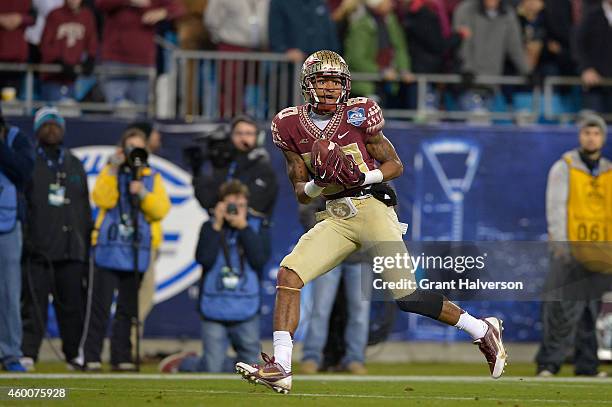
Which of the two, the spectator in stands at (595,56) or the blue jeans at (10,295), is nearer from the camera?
the blue jeans at (10,295)

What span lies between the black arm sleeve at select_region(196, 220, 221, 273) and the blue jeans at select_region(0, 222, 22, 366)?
1.53 metres

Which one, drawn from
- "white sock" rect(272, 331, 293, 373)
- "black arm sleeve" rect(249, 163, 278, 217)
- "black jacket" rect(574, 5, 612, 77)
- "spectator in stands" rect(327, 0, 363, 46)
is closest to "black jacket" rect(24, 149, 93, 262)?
"black arm sleeve" rect(249, 163, 278, 217)

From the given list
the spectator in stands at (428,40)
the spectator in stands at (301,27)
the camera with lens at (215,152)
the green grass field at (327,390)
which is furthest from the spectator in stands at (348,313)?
the spectator in stands at (428,40)

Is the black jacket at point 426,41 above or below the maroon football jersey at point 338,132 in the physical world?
above

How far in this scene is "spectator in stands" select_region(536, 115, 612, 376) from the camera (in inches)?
495

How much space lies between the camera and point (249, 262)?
12438mm

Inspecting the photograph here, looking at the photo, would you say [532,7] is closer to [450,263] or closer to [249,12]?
[249,12]

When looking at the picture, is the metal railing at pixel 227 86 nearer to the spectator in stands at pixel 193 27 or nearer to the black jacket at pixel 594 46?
the spectator in stands at pixel 193 27

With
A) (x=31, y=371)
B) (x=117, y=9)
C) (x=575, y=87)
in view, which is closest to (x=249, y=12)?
(x=117, y=9)

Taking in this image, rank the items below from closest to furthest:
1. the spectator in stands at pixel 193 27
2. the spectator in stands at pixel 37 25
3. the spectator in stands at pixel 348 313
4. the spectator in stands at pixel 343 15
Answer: the spectator in stands at pixel 348 313 → the spectator in stands at pixel 37 25 → the spectator in stands at pixel 343 15 → the spectator in stands at pixel 193 27

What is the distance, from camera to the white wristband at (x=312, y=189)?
9.02 metres

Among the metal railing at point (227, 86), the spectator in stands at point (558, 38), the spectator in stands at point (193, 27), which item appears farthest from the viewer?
the spectator in stands at point (558, 38)

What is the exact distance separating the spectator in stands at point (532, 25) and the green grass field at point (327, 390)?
4.59 m

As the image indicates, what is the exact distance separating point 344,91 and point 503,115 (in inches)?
240
